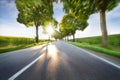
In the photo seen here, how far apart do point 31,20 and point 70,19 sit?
17894 millimetres

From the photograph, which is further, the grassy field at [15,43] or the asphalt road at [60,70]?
the grassy field at [15,43]

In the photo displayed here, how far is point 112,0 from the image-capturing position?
1823 cm

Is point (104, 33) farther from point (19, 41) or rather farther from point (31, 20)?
point (19, 41)

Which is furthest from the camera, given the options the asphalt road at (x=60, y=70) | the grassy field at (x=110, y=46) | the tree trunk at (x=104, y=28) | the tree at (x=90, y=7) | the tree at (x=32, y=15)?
the tree at (x=32, y=15)

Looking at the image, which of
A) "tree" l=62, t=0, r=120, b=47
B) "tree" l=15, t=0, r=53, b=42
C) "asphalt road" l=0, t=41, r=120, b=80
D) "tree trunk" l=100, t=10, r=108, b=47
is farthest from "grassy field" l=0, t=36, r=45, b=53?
"asphalt road" l=0, t=41, r=120, b=80

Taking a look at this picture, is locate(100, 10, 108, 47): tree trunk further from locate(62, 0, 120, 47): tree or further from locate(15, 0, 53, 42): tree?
locate(15, 0, 53, 42): tree

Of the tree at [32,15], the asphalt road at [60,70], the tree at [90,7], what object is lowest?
the asphalt road at [60,70]

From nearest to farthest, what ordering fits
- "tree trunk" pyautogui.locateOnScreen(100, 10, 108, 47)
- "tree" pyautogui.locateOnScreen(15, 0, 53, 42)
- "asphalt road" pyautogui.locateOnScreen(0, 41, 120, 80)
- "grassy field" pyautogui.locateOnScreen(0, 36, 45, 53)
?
"asphalt road" pyautogui.locateOnScreen(0, 41, 120, 80) → "tree trunk" pyautogui.locateOnScreen(100, 10, 108, 47) → "grassy field" pyautogui.locateOnScreen(0, 36, 45, 53) → "tree" pyautogui.locateOnScreen(15, 0, 53, 42)

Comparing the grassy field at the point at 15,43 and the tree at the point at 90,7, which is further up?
the tree at the point at 90,7

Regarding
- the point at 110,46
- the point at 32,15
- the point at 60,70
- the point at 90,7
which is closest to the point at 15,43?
the point at 32,15

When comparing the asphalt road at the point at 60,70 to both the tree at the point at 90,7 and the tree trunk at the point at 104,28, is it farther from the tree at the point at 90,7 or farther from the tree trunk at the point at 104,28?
the tree trunk at the point at 104,28

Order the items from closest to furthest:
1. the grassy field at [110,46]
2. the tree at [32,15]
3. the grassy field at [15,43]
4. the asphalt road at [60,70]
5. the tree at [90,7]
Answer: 1. the asphalt road at [60,70]
2. the grassy field at [110,46]
3. the tree at [90,7]
4. the grassy field at [15,43]
5. the tree at [32,15]

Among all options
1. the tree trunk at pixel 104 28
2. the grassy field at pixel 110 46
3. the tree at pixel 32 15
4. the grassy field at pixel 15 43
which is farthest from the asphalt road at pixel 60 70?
the tree at pixel 32 15

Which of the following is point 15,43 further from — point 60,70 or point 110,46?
point 60,70
